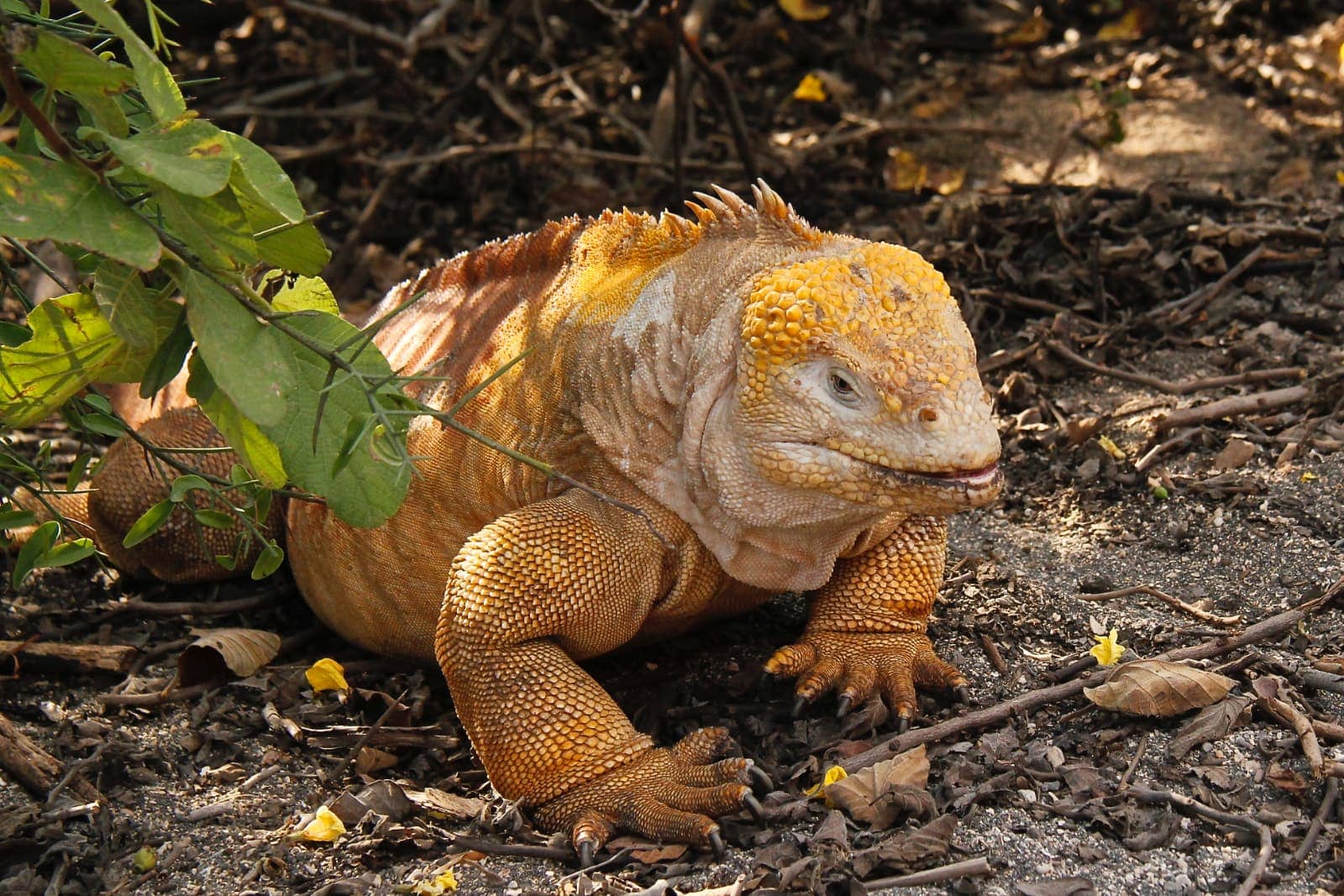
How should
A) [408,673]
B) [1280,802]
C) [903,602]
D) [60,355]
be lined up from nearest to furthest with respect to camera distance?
[60,355], [1280,802], [903,602], [408,673]

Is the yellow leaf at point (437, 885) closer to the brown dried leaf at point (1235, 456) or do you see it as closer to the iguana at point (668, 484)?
the iguana at point (668, 484)

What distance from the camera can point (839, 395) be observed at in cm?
396

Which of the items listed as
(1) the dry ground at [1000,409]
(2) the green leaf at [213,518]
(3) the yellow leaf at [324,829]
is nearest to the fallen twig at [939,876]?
(1) the dry ground at [1000,409]

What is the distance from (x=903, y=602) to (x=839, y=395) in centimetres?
113

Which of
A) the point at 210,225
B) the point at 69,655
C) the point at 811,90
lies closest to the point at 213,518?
the point at 210,225

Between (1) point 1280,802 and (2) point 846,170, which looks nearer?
(1) point 1280,802

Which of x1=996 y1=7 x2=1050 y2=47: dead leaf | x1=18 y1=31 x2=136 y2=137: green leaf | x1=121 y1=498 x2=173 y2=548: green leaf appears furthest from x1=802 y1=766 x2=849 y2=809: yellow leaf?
x1=996 y1=7 x2=1050 y2=47: dead leaf

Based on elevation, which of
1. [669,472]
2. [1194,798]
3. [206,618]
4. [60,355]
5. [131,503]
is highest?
[60,355]

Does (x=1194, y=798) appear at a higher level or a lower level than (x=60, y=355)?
A: lower

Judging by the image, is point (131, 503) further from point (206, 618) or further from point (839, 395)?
point (839, 395)

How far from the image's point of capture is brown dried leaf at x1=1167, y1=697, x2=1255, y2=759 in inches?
152

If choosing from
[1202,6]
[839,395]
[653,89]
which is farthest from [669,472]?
[1202,6]

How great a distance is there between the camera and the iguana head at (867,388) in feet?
12.6

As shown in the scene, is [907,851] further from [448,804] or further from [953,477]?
[448,804]
